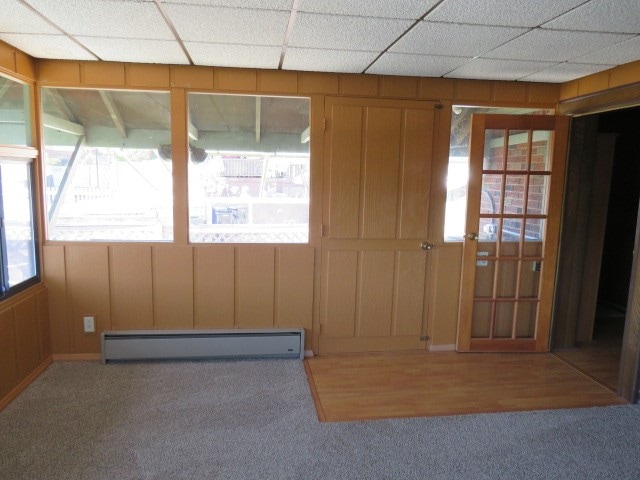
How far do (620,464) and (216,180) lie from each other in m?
3.15

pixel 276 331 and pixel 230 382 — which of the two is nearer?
pixel 230 382

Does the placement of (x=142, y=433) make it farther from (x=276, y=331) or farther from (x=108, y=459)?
(x=276, y=331)

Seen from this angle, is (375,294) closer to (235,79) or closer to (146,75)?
(235,79)

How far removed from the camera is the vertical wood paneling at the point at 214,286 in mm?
3508

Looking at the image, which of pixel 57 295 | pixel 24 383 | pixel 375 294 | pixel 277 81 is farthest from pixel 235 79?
pixel 24 383

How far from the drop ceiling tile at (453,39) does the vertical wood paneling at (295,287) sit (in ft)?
5.54

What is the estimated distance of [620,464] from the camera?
91.4 inches

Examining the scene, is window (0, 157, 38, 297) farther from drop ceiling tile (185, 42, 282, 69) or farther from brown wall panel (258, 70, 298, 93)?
brown wall panel (258, 70, 298, 93)

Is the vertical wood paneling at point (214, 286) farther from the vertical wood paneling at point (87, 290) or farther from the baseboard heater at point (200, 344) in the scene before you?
the vertical wood paneling at point (87, 290)

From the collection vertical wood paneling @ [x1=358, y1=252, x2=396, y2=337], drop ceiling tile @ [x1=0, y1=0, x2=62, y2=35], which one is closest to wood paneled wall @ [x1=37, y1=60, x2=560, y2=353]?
vertical wood paneling @ [x1=358, y1=252, x2=396, y2=337]

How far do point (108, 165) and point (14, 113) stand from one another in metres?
0.66

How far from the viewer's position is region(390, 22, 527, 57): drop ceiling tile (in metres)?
2.34

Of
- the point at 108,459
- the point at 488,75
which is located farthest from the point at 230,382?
the point at 488,75

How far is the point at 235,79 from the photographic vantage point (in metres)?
3.36
